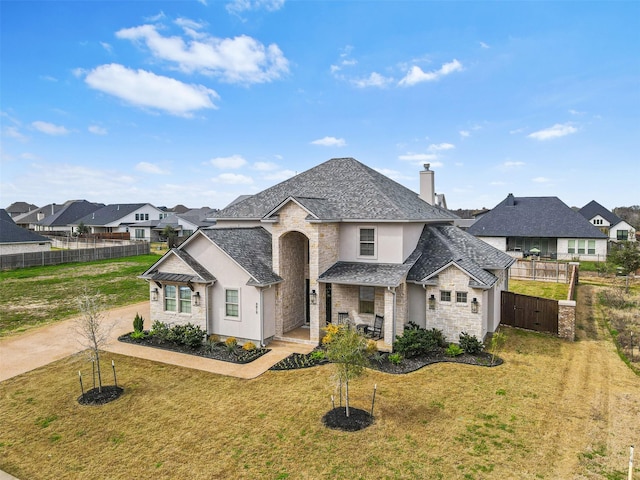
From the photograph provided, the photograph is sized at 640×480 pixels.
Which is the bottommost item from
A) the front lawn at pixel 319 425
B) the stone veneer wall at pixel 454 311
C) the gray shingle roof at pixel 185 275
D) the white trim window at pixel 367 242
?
the front lawn at pixel 319 425

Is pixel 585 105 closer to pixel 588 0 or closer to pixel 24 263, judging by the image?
pixel 588 0

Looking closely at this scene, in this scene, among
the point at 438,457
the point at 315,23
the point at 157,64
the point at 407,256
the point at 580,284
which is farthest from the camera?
the point at 580,284

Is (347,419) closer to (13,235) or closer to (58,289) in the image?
(58,289)

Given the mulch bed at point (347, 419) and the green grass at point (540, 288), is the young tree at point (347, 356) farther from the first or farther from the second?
the green grass at point (540, 288)

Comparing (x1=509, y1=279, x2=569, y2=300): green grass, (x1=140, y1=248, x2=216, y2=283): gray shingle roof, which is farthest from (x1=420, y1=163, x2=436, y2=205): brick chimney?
(x1=140, y1=248, x2=216, y2=283): gray shingle roof

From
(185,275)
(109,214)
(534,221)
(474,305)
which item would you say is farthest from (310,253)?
(109,214)

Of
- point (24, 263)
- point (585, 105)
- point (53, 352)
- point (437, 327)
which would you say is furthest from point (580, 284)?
point (24, 263)

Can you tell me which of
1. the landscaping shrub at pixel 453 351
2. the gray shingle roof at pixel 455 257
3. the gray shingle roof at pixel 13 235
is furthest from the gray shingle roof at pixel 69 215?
the landscaping shrub at pixel 453 351
